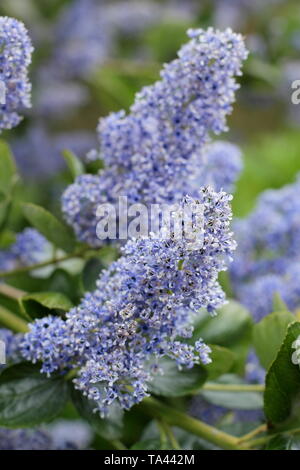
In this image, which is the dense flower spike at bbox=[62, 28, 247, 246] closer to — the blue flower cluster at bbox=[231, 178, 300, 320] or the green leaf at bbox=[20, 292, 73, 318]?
the green leaf at bbox=[20, 292, 73, 318]

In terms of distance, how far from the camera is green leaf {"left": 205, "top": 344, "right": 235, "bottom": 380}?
0.54 metres

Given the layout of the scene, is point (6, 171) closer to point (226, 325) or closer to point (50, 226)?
point (50, 226)

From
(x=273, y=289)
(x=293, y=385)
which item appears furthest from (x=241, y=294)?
(x=293, y=385)

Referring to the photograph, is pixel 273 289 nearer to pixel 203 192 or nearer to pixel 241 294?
pixel 241 294

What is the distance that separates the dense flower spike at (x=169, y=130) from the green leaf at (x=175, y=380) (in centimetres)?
11

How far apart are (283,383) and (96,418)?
0.13 m

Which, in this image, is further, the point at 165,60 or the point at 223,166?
the point at 165,60

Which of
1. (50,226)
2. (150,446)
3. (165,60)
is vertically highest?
(165,60)

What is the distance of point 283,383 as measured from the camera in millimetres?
509

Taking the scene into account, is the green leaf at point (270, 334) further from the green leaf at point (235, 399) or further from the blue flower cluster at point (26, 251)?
the blue flower cluster at point (26, 251)

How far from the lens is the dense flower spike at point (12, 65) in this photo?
0.49 m

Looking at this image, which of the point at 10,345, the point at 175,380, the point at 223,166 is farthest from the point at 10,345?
the point at 223,166

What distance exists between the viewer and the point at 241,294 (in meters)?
0.76

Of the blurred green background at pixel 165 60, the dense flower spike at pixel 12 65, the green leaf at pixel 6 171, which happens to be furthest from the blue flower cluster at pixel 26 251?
the blurred green background at pixel 165 60
